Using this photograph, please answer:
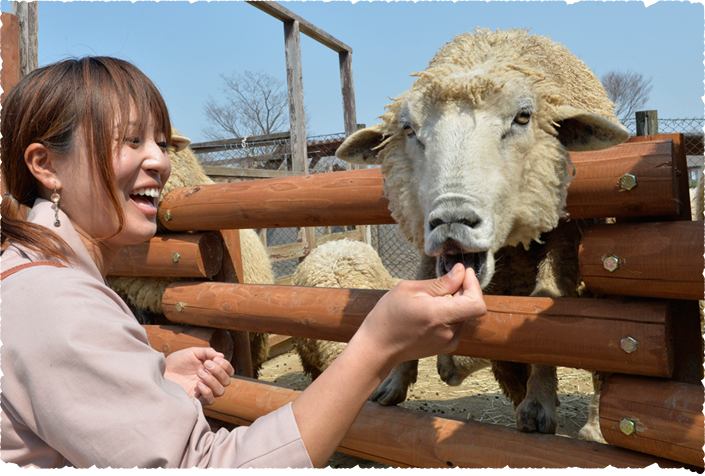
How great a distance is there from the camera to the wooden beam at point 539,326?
5.85 ft

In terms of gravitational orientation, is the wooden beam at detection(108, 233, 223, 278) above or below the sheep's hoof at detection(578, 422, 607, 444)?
above

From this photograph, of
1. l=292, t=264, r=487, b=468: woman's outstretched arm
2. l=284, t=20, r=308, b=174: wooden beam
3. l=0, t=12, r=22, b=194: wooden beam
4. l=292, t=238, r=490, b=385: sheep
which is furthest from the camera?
l=284, t=20, r=308, b=174: wooden beam

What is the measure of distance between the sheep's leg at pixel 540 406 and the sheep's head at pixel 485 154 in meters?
0.60

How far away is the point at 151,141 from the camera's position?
Answer: 1307mm

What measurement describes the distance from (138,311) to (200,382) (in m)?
2.61

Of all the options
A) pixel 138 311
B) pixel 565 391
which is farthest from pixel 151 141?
pixel 565 391

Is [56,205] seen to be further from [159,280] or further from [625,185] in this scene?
[159,280]

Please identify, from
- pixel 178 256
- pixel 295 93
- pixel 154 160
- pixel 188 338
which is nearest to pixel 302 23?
pixel 295 93

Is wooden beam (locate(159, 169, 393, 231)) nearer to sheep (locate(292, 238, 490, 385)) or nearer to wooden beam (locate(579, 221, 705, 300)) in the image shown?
wooden beam (locate(579, 221, 705, 300))

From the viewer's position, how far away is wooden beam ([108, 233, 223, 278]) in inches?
127

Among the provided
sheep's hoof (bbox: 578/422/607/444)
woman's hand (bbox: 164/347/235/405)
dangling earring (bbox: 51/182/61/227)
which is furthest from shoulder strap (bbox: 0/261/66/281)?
sheep's hoof (bbox: 578/422/607/444)

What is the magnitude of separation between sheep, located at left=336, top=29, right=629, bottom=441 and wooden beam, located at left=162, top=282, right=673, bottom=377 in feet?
0.51

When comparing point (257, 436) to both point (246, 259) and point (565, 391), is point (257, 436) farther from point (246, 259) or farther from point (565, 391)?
point (565, 391)

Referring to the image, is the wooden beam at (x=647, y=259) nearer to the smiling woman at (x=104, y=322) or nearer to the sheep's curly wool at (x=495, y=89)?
the sheep's curly wool at (x=495, y=89)
